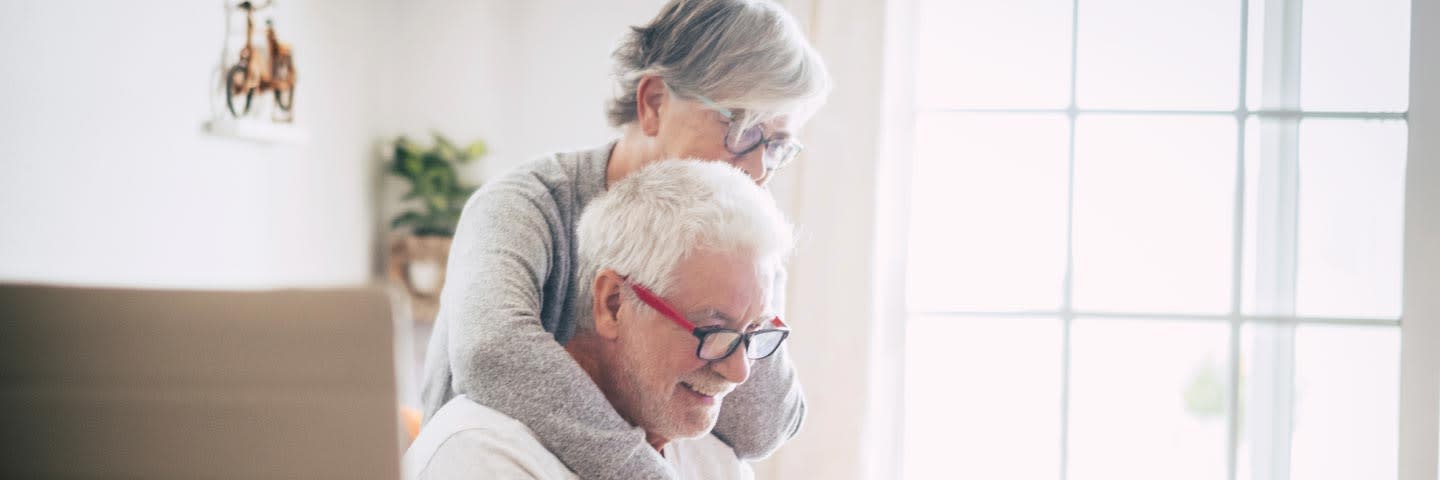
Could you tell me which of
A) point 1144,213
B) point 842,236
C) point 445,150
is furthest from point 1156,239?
point 445,150

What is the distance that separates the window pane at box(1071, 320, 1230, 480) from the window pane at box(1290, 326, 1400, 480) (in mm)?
293

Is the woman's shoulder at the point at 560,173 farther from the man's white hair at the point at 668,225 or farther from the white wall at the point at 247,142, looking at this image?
the white wall at the point at 247,142

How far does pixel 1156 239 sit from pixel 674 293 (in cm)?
265

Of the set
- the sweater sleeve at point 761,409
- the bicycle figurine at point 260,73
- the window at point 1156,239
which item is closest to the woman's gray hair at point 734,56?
the sweater sleeve at point 761,409

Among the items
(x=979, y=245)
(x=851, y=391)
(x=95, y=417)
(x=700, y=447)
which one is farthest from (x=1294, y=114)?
(x=95, y=417)

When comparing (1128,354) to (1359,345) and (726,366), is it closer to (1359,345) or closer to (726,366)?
(1359,345)

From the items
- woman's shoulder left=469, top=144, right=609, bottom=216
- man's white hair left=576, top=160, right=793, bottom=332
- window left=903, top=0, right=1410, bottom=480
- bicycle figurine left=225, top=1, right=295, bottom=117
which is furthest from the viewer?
window left=903, top=0, right=1410, bottom=480

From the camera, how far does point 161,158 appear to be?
2.24m

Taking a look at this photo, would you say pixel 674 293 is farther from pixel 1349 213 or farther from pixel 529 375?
pixel 1349 213

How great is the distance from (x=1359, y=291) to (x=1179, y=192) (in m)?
0.61

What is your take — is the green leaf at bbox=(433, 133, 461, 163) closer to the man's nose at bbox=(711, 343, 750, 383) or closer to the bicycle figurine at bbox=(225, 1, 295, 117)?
the bicycle figurine at bbox=(225, 1, 295, 117)

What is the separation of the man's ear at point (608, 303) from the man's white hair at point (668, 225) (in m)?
0.01

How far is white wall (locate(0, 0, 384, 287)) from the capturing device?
178 cm

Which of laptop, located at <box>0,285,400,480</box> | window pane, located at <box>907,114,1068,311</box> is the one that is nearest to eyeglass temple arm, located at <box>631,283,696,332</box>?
laptop, located at <box>0,285,400,480</box>
